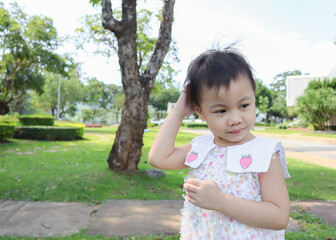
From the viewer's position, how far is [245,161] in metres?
1.16

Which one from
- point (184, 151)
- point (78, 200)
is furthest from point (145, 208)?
point (184, 151)

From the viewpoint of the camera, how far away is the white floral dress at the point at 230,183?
113 cm

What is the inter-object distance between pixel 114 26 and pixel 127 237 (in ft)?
11.4

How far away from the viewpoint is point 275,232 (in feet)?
3.86

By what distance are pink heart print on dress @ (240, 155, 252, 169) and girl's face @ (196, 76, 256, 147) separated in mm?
89

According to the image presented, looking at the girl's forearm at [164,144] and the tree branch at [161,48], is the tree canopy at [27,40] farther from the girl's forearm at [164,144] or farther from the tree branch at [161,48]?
the girl's forearm at [164,144]

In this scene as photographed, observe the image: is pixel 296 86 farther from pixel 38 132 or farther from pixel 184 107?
pixel 184 107

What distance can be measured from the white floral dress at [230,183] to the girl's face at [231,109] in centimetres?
8

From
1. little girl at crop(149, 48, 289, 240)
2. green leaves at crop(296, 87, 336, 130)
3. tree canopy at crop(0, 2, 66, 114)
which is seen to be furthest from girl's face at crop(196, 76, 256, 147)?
green leaves at crop(296, 87, 336, 130)

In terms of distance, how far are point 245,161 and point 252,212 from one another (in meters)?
0.21

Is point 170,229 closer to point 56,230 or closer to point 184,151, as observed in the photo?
point 56,230

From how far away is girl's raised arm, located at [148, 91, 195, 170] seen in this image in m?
1.41

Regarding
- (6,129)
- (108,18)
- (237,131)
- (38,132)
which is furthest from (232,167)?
(38,132)

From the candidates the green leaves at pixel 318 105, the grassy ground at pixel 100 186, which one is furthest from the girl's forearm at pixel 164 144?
the green leaves at pixel 318 105
